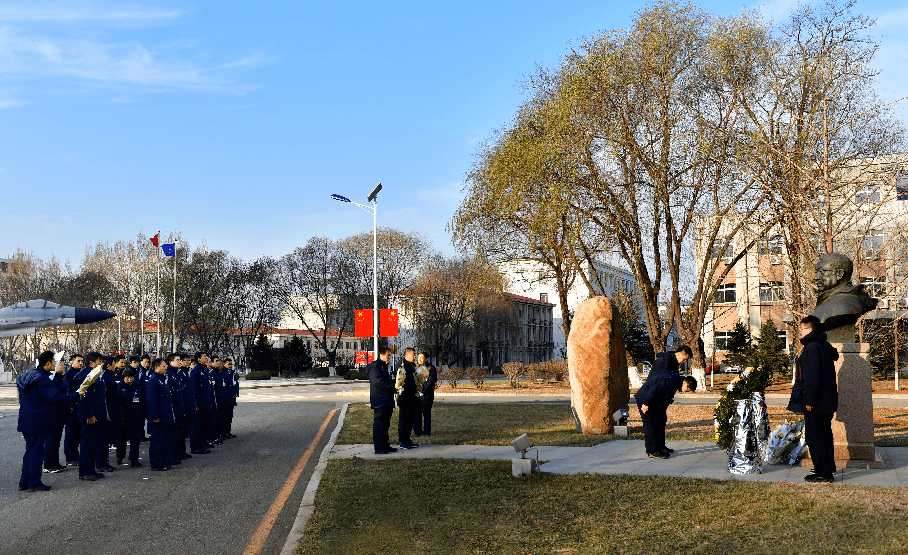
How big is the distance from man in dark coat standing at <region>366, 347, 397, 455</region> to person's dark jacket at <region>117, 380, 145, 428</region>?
393cm

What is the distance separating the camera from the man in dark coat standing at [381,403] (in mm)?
12641

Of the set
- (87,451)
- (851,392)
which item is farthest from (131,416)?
(851,392)

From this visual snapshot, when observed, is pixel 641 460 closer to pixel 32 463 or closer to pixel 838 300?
pixel 838 300

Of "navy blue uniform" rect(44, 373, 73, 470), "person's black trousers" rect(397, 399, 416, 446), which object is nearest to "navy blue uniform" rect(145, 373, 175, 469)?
"navy blue uniform" rect(44, 373, 73, 470)

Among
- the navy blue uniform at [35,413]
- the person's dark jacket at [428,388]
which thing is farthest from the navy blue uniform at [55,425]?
the person's dark jacket at [428,388]

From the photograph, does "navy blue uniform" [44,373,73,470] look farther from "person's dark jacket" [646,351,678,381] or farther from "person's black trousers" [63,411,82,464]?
"person's dark jacket" [646,351,678,381]

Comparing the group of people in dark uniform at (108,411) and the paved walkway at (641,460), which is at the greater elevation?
the group of people in dark uniform at (108,411)

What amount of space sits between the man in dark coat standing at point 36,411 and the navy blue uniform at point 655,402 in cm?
861

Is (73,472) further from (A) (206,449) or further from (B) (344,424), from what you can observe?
(B) (344,424)

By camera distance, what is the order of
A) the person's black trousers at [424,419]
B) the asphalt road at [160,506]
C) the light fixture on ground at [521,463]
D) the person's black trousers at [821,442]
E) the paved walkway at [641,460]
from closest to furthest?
the asphalt road at [160,506], the person's black trousers at [821,442], the paved walkway at [641,460], the light fixture on ground at [521,463], the person's black trousers at [424,419]

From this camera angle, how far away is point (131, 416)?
41.1 feet

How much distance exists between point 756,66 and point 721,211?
5.41 m

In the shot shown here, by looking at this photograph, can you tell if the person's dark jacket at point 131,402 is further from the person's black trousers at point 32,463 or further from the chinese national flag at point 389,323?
the chinese national flag at point 389,323

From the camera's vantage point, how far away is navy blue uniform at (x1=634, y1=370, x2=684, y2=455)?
1148cm
